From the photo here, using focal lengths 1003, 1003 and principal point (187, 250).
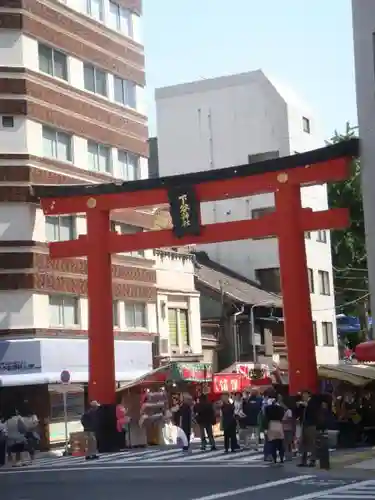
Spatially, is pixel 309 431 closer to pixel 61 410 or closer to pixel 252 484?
pixel 252 484

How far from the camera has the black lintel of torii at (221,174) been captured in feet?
96.1

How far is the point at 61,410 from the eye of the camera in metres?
36.2

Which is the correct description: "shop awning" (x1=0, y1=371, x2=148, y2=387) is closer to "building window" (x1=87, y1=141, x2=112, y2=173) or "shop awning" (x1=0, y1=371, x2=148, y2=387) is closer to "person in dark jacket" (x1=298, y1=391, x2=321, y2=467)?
"building window" (x1=87, y1=141, x2=112, y2=173)

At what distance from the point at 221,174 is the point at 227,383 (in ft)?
34.0

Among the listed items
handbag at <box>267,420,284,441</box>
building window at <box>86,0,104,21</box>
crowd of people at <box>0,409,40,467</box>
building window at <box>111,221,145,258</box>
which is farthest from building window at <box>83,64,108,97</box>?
handbag at <box>267,420,284,441</box>

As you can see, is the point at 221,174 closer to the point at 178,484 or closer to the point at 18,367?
the point at 18,367

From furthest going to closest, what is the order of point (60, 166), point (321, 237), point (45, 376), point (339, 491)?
point (321, 237)
point (60, 166)
point (45, 376)
point (339, 491)

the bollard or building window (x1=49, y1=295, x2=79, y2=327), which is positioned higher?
building window (x1=49, y1=295, x2=79, y2=327)

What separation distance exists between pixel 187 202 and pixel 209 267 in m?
25.5

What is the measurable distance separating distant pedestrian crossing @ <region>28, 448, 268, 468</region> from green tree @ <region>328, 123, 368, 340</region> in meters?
23.7

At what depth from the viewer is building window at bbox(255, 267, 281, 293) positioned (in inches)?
2242

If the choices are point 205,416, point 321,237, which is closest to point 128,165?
point 205,416

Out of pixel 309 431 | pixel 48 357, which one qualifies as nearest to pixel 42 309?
pixel 48 357

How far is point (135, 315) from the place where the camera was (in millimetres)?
41000
